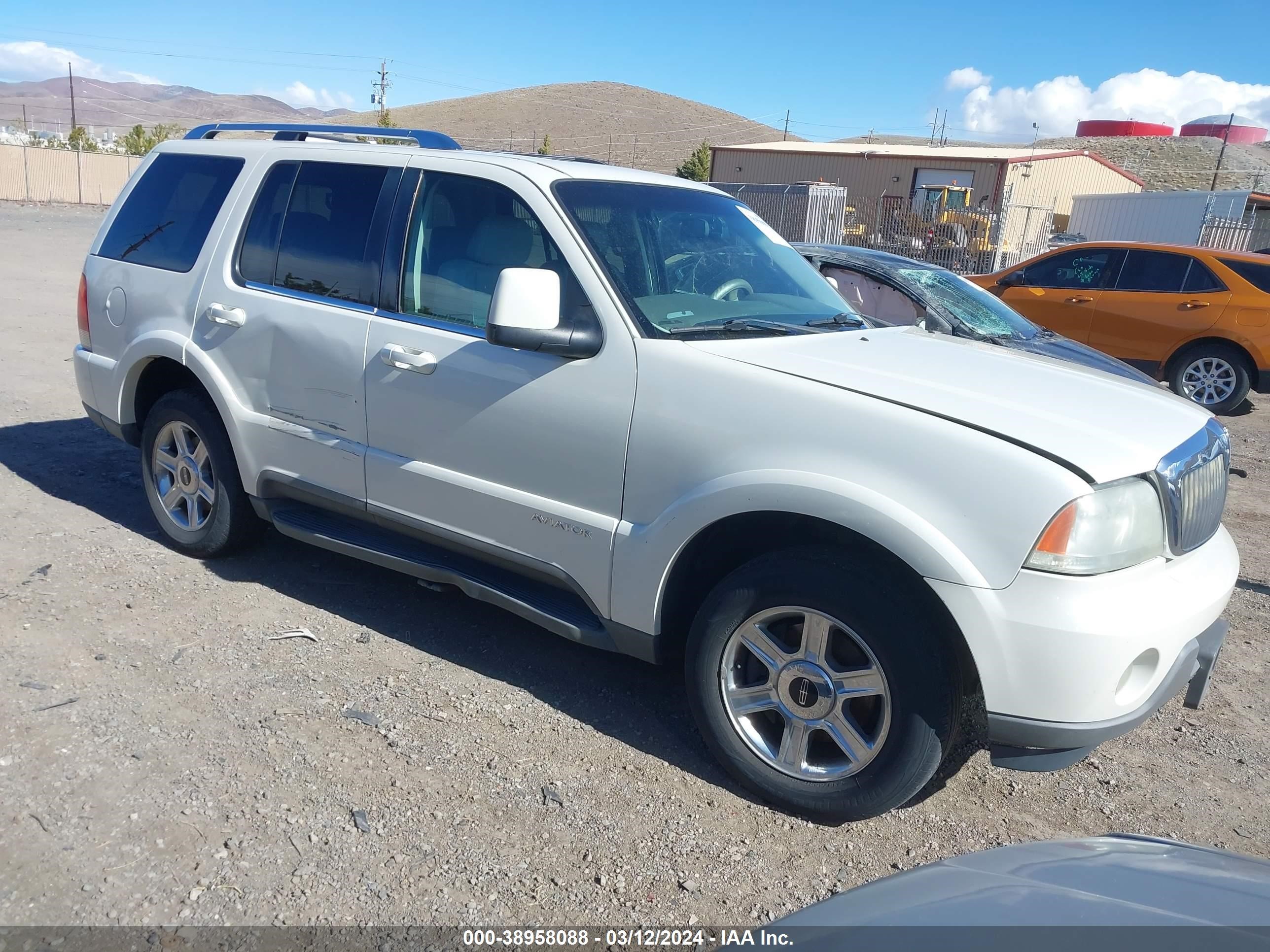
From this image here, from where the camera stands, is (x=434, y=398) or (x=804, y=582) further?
(x=434, y=398)

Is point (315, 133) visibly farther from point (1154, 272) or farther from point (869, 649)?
point (1154, 272)

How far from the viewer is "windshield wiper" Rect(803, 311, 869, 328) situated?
153 inches

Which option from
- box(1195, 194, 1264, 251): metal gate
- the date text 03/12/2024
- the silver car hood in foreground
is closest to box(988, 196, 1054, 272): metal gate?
box(1195, 194, 1264, 251): metal gate

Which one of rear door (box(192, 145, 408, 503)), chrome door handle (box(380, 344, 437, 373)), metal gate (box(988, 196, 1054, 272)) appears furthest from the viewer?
metal gate (box(988, 196, 1054, 272))

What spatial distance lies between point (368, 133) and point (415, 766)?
296 centimetres

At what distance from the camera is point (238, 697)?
3.73 meters

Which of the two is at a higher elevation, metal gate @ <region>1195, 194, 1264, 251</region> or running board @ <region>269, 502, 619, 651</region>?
metal gate @ <region>1195, 194, 1264, 251</region>

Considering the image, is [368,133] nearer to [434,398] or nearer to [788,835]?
[434,398]

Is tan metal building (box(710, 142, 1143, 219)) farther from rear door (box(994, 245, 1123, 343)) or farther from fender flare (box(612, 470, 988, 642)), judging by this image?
fender flare (box(612, 470, 988, 642))

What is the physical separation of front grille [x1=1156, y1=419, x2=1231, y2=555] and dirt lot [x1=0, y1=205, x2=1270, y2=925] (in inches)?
38.8

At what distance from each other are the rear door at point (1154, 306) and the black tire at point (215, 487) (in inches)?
391

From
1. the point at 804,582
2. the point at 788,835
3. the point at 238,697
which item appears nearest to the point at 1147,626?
the point at 804,582

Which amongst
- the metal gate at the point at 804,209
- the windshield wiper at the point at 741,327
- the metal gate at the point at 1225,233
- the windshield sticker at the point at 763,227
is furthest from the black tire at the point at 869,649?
the metal gate at the point at 1225,233

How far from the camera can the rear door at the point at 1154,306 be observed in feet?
36.4
